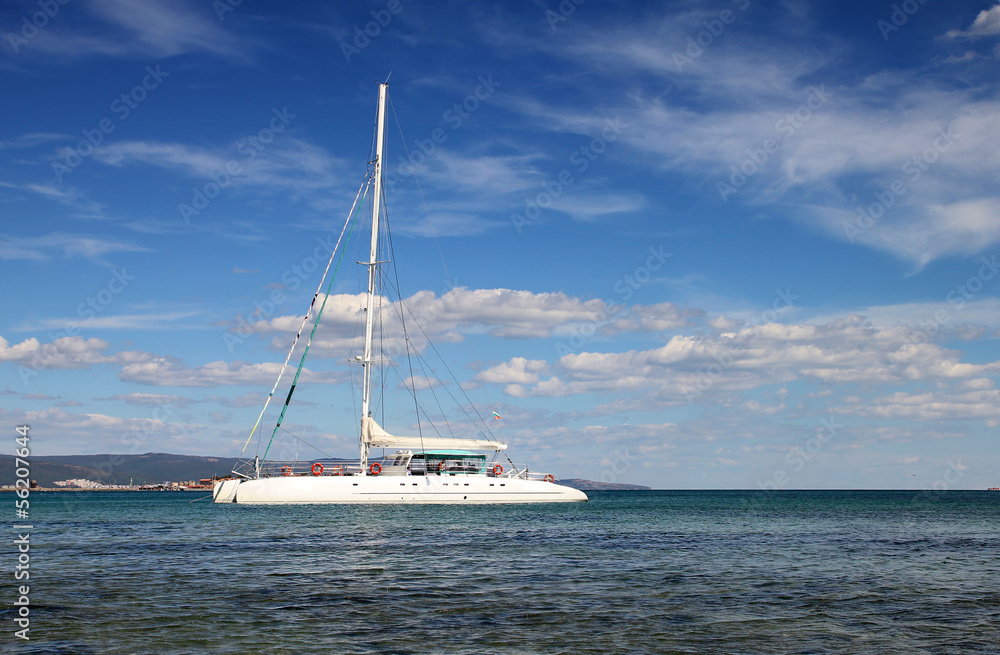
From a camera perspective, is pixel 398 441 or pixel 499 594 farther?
pixel 398 441

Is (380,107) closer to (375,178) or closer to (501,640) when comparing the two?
(375,178)

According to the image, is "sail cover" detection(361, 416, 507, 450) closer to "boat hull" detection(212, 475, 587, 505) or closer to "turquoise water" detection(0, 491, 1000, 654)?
"boat hull" detection(212, 475, 587, 505)

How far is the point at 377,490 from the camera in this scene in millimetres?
48375

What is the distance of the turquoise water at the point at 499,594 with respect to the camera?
12.2 m

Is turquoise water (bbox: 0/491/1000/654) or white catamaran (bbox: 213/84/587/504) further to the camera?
white catamaran (bbox: 213/84/587/504)

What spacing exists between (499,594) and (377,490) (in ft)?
109

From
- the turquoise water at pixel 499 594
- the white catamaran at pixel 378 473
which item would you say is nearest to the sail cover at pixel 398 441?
the white catamaran at pixel 378 473

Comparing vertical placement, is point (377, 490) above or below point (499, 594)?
below

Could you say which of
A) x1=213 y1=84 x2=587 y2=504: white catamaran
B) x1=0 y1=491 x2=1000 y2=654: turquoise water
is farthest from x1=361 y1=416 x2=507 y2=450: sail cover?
x1=0 y1=491 x2=1000 y2=654: turquoise water

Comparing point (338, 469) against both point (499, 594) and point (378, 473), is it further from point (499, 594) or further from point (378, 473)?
point (499, 594)

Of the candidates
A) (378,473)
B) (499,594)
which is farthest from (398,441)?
(499,594)

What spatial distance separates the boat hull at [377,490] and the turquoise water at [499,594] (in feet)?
50.5

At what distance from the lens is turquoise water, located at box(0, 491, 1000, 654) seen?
12172mm

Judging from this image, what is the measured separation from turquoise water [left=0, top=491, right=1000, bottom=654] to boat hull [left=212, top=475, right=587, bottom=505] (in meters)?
15.4
